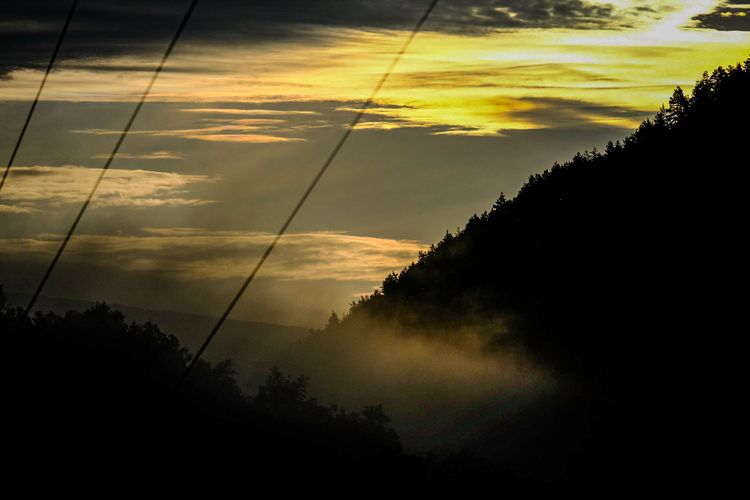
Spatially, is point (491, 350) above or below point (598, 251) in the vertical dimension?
below

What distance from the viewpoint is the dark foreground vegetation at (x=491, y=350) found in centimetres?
9188

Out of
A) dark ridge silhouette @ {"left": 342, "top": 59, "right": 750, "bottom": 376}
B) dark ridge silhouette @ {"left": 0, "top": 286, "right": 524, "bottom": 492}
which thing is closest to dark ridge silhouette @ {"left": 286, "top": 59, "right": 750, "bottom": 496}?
dark ridge silhouette @ {"left": 342, "top": 59, "right": 750, "bottom": 376}

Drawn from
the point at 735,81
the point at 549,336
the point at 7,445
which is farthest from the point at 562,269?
the point at 7,445

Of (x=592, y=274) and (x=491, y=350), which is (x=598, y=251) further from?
(x=491, y=350)

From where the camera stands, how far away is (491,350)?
179625 millimetres

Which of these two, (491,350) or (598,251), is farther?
(491,350)

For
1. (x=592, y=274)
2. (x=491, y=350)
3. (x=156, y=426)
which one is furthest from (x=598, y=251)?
(x=156, y=426)

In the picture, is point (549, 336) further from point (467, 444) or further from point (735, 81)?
point (735, 81)

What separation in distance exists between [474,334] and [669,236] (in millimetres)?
43440

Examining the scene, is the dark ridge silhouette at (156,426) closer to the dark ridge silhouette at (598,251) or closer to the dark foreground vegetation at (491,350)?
→ the dark foreground vegetation at (491,350)

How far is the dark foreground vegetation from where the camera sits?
91.9 m

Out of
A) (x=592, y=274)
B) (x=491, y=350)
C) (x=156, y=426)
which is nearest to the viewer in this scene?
(x=156, y=426)

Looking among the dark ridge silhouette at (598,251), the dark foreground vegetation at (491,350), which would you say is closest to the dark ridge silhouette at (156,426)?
the dark foreground vegetation at (491,350)

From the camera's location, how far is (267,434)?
108000mm
